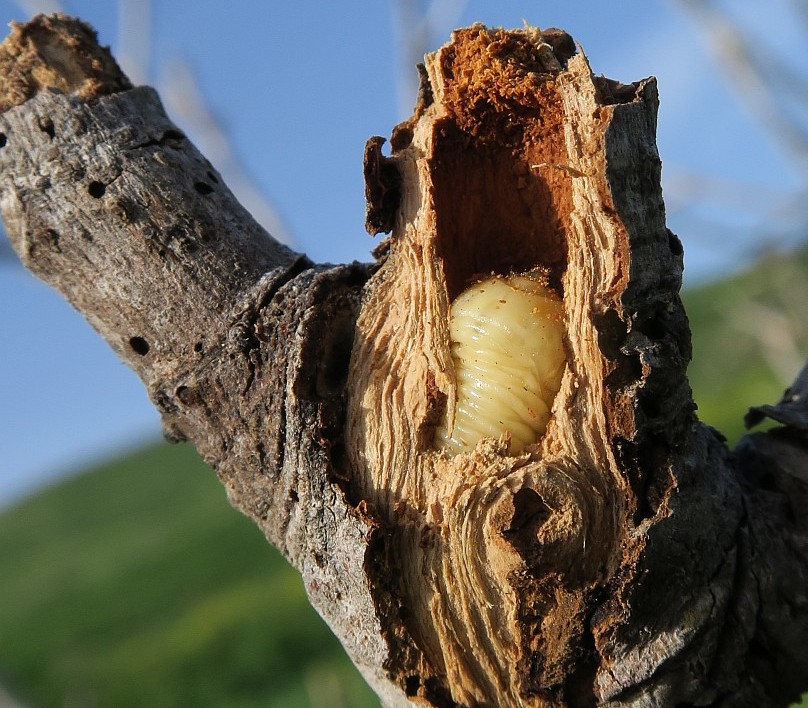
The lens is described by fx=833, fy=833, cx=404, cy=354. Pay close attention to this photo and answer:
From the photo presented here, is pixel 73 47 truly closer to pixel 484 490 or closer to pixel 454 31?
pixel 454 31

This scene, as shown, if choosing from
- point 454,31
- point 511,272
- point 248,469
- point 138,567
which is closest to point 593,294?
point 511,272

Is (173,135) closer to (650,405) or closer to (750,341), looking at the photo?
(650,405)

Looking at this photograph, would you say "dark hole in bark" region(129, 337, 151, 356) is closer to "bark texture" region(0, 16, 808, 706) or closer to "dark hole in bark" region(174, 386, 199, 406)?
"bark texture" region(0, 16, 808, 706)

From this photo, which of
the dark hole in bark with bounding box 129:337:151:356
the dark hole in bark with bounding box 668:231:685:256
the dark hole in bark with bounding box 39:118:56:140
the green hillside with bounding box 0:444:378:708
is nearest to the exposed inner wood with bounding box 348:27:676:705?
the dark hole in bark with bounding box 668:231:685:256

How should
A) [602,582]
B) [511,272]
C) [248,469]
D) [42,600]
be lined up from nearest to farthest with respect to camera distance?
[602,582], [248,469], [511,272], [42,600]

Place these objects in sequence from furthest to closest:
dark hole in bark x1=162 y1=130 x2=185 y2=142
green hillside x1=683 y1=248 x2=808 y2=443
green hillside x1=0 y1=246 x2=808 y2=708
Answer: green hillside x1=683 y1=248 x2=808 y2=443 → green hillside x1=0 y1=246 x2=808 y2=708 → dark hole in bark x1=162 y1=130 x2=185 y2=142

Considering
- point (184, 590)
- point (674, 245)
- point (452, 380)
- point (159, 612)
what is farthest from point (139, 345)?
point (184, 590)
